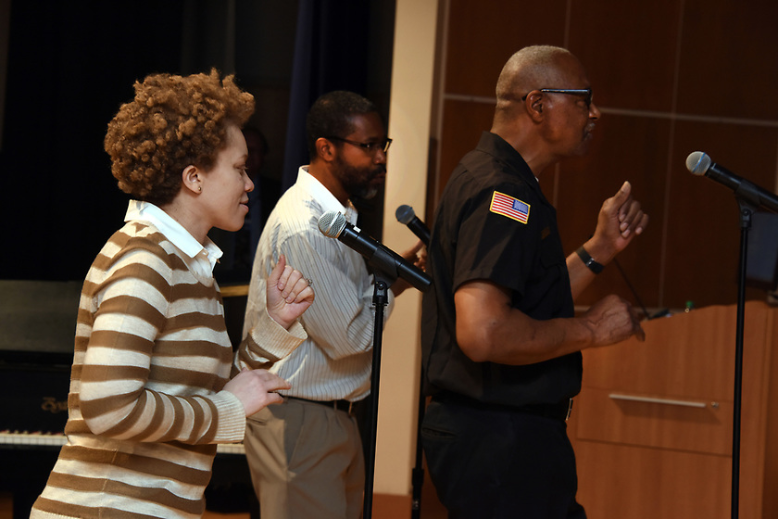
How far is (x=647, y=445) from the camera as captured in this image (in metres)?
2.80

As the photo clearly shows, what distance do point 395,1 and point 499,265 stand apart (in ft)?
7.42

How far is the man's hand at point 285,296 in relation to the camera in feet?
4.80

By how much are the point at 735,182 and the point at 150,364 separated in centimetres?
133

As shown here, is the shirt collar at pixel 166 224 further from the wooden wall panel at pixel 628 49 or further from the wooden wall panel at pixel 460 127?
the wooden wall panel at pixel 628 49

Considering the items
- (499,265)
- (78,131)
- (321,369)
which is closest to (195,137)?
(499,265)

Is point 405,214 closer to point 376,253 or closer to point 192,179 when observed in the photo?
point 376,253

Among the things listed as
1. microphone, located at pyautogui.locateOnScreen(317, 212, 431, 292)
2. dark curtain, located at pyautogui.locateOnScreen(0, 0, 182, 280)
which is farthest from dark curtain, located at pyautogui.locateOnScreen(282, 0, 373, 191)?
microphone, located at pyautogui.locateOnScreen(317, 212, 431, 292)

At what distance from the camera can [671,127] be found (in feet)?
13.0

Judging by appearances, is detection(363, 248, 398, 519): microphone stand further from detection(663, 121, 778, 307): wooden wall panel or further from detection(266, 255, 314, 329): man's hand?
detection(663, 121, 778, 307): wooden wall panel

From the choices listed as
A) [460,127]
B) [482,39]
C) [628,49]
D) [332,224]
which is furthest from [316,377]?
[628,49]

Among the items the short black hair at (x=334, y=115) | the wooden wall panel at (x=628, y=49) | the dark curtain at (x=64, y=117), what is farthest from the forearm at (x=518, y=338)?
the wooden wall panel at (x=628, y=49)

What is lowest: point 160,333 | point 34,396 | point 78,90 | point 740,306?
point 34,396

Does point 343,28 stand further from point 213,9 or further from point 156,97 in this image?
point 156,97

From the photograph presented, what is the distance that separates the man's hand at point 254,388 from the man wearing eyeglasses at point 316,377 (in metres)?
0.75
